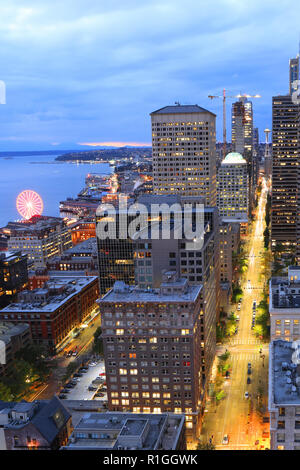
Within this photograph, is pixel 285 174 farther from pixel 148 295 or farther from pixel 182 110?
pixel 148 295

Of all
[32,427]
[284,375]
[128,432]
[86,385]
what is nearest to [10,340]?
[86,385]

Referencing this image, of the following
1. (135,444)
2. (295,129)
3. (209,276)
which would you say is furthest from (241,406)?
(295,129)

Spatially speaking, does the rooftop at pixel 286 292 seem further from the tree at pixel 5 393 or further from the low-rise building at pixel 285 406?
the tree at pixel 5 393

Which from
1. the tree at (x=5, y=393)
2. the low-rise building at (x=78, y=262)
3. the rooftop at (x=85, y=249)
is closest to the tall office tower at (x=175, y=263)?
the tree at (x=5, y=393)

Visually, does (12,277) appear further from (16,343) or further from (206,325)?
(206,325)

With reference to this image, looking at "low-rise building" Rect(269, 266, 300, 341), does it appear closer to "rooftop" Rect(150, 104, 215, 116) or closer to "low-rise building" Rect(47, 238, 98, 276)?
"low-rise building" Rect(47, 238, 98, 276)
